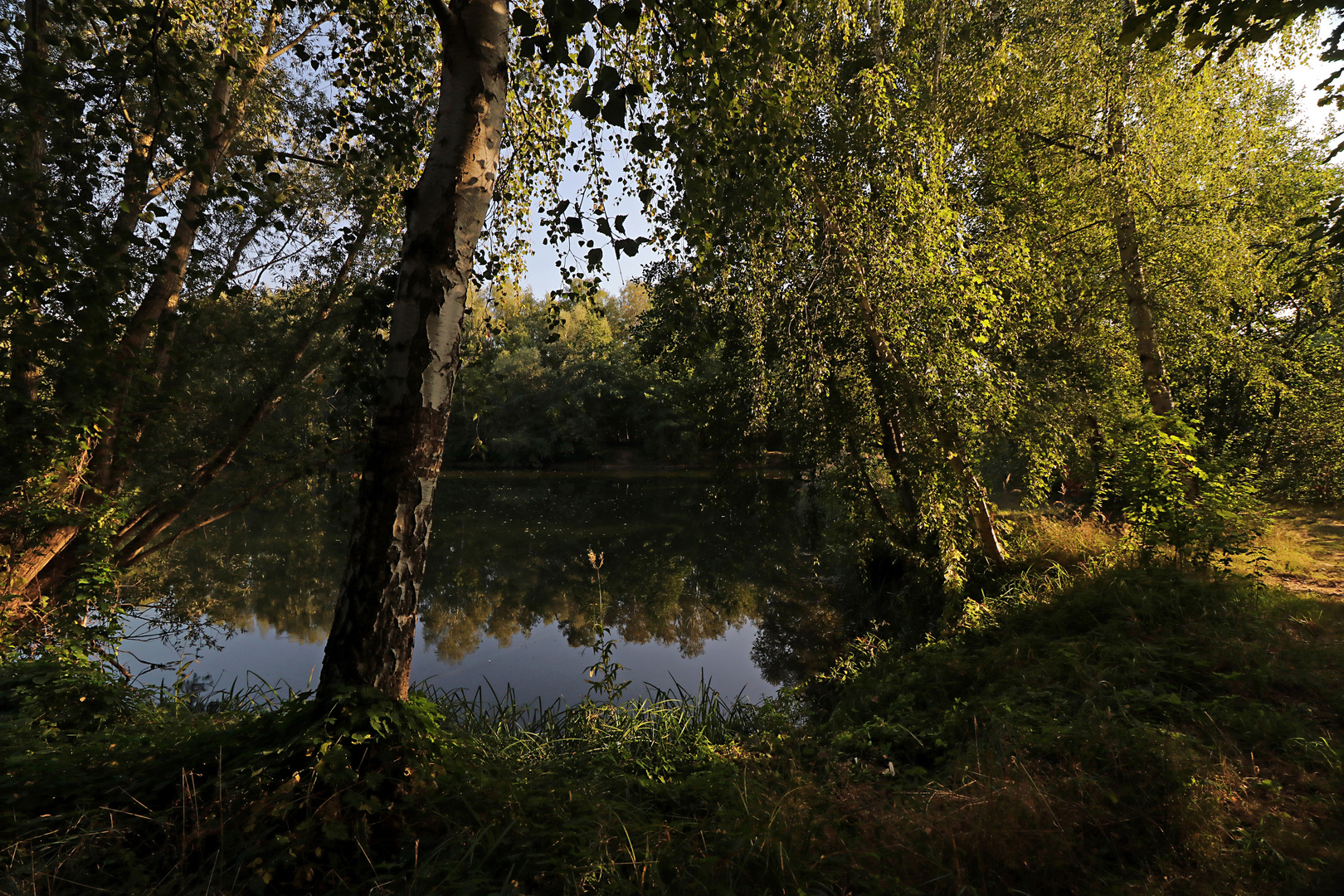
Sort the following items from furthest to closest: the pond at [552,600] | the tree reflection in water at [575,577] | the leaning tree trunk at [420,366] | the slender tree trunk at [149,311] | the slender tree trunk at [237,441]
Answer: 1. the tree reflection in water at [575,577]
2. the pond at [552,600]
3. the slender tree trunk at [237,441]
4. the slender tree trunk at [149,311]
5. the leaning tree trunk at [420,366]

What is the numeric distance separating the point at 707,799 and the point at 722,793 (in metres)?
0.09

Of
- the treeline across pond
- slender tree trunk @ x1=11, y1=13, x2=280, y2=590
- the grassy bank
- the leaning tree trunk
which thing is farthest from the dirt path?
slender tree trunk @ x1=11, y1=13, x2=280, y2=590

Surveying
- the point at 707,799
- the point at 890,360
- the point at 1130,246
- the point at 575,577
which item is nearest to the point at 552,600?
the point at 575,577

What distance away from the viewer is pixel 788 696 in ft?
21.3

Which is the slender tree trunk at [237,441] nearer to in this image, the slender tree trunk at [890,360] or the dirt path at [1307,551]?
the slender tree trunk at [890,360]

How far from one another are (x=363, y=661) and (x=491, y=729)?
245 centimetres

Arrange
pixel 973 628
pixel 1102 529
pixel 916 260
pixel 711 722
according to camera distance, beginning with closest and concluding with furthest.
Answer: pixel 711 722 < pixel 916 260 < pixel 973 628 < pixel 1102 529

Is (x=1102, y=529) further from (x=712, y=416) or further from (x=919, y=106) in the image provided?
(x=919, y=106)

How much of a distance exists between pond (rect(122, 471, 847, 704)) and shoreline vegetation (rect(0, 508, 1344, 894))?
1323 millimetres

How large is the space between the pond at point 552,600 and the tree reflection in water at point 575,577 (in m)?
0.05

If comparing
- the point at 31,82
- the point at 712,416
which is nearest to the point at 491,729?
the point at 31,82

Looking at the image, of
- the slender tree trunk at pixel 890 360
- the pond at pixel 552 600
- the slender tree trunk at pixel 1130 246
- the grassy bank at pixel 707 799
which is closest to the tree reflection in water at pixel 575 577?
the pond at pixel 552 600

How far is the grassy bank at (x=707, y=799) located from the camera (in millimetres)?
2184

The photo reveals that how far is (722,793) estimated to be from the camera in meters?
3.37
